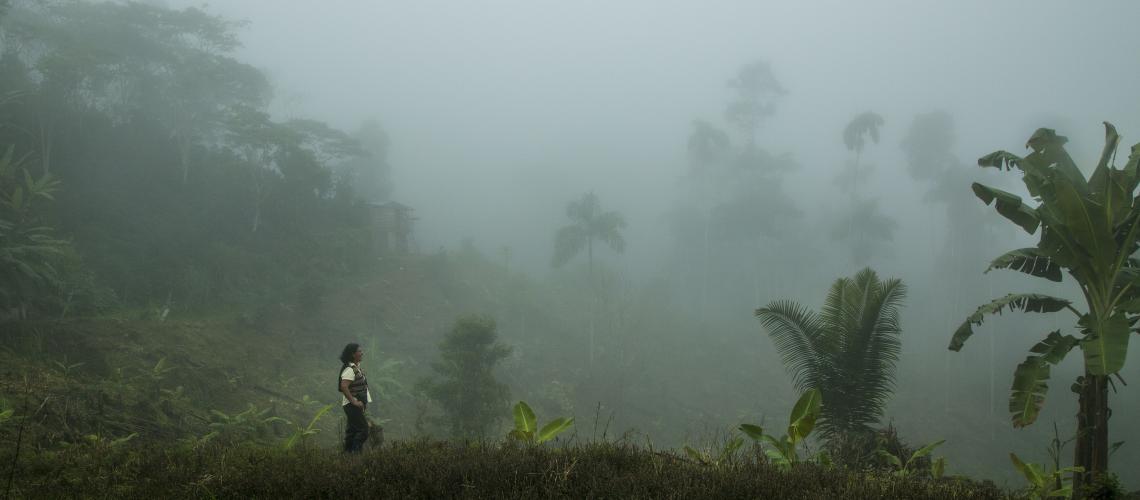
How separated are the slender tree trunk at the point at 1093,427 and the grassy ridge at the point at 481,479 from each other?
5.67 meters

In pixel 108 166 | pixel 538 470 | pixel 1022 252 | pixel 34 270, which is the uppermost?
pixel 108 166

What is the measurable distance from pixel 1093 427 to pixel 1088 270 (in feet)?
7.37

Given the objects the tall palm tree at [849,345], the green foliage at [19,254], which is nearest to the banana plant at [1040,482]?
the tall palm tree at [849,345]

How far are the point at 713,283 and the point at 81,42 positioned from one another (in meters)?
47.5

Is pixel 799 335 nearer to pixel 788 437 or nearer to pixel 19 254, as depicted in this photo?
pixel 788 437

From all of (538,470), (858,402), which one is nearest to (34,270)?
(538,470)

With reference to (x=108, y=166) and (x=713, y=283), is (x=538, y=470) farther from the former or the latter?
(x=713, y=283)

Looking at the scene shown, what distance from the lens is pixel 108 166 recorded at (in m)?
24.4

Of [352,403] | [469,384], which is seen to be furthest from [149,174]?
[352,403]

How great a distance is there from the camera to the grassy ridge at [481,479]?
371cm

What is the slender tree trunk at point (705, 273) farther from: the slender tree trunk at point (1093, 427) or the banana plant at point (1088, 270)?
the slender tree trunk at point (1093, 427)

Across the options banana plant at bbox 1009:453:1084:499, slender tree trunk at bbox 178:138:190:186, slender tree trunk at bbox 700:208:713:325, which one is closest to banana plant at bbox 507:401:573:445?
banana plant at bbox 1009:453:1084:499

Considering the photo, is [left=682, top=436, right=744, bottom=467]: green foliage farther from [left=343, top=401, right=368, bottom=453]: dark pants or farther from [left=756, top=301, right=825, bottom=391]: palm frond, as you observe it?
[left=756, top=301, right=825, bottom=391]: palm frond

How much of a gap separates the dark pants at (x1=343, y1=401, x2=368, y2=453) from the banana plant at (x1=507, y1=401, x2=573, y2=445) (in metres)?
2.83
